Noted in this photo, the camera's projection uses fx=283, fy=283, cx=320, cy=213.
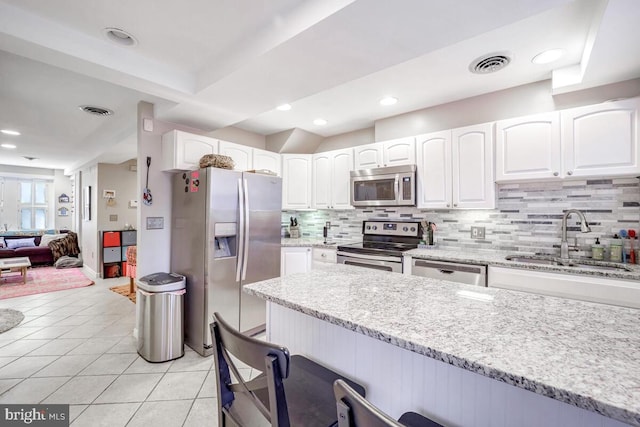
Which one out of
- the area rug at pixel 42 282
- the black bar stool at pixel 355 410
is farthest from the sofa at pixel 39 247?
the black bar stool at pixel 355 410

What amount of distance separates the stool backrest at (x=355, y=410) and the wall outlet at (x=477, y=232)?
2833 millimetres

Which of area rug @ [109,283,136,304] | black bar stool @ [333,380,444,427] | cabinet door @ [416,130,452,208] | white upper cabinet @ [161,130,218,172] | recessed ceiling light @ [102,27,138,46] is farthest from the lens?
area rug @ [109,283,136,304]

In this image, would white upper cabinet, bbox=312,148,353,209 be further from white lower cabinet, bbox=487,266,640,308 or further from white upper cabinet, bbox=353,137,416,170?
white lower cabinet, bbox=487,266,640,308

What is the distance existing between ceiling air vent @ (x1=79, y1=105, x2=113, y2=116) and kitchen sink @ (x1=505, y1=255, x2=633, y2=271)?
15.1 ft

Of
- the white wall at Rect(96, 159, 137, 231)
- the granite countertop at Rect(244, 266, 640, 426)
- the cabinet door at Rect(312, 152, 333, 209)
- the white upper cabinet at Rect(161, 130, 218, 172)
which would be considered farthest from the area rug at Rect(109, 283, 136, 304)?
the granite countertop at Rect(244, 266, 640, 426)

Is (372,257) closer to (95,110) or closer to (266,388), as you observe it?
(266,388)

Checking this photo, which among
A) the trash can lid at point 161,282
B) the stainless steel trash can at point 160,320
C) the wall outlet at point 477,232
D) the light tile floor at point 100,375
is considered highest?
the wall outlet at point 477,232

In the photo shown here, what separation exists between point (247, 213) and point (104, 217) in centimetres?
463

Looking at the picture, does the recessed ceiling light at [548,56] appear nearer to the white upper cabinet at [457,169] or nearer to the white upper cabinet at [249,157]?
the white upper cabinet at [457,169]

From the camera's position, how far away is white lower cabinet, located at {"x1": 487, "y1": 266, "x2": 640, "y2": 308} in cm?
187

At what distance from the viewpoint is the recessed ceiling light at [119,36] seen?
179 centimetres

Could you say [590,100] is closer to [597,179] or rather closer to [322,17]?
[597,179]

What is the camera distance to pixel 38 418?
182cm

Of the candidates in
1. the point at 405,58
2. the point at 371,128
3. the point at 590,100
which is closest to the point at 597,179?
the point at 590,100
